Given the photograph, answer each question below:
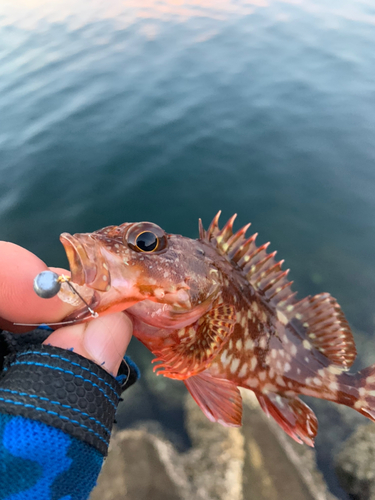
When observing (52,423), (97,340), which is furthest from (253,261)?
(52,423)

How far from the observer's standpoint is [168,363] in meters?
2.44

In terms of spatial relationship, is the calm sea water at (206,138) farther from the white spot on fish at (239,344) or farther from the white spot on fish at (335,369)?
the white spot on fish at (239,344)

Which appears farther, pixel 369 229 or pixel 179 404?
pixel 369 229

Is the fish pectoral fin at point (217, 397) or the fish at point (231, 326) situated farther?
the fish pectoral fin at point (217, 397)

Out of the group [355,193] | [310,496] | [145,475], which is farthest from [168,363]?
[355,193]

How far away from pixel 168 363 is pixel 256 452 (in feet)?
6.42

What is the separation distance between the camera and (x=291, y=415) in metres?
2.87

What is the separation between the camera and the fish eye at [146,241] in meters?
2.13

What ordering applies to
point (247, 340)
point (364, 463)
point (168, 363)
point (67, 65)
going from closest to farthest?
point (168, 363)
point (247, 340)
point (364, 463)
point (67, 65)

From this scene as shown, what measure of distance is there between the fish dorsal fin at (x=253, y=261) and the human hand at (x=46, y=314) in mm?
1280

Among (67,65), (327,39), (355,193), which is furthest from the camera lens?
(327,39)

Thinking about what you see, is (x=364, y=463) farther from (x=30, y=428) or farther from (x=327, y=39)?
(x=327, y=39)

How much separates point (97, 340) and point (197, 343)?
98cm

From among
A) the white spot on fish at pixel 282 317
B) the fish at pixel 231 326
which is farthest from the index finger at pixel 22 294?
the white spot on fish at pixel 282 317
